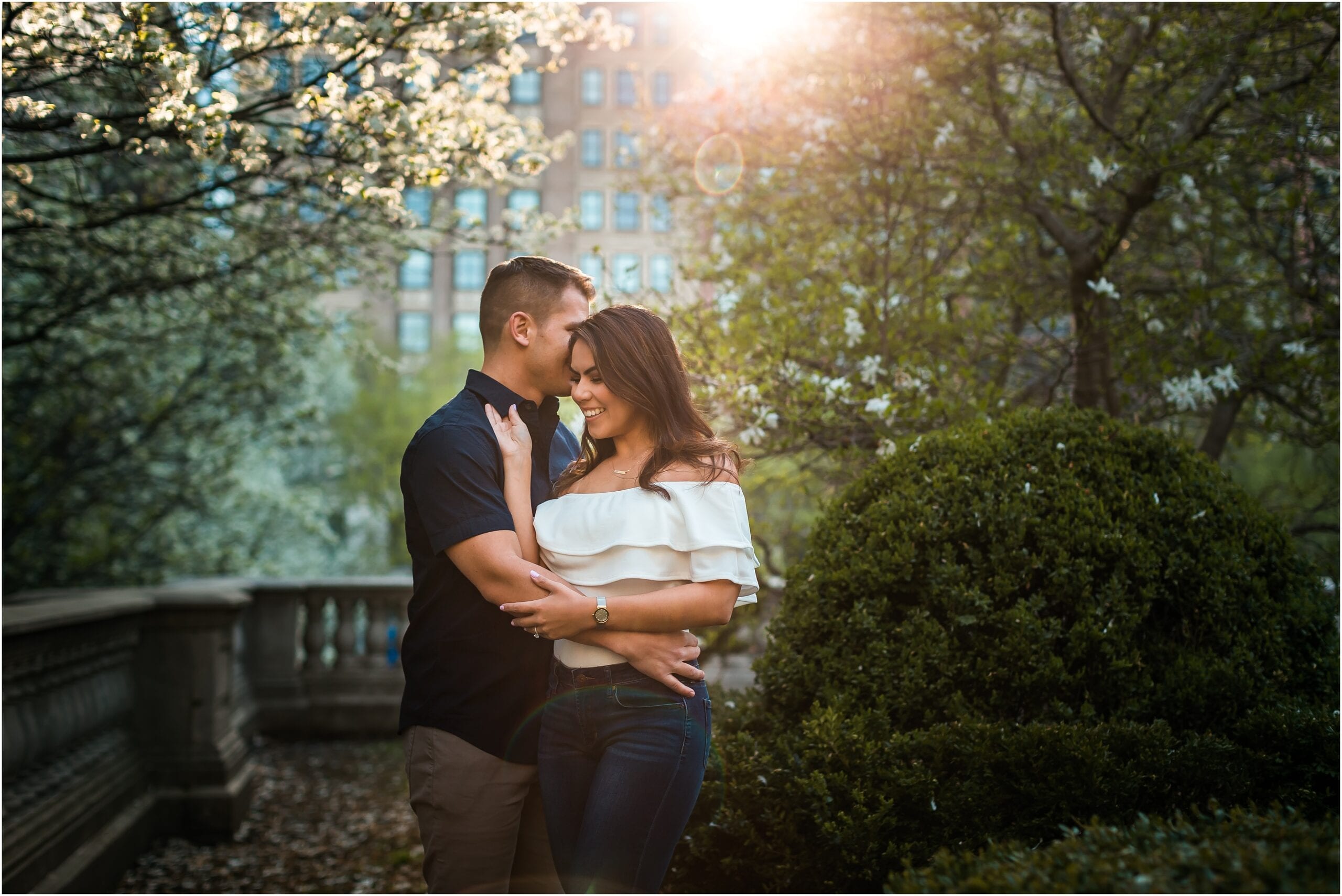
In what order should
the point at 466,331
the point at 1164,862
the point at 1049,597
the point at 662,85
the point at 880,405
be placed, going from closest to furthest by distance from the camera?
the point at 1164,862
the point at 1049,597
the point at 880,405
the point at 466,331
the point at 662,85

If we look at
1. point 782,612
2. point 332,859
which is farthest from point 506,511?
point 332,859

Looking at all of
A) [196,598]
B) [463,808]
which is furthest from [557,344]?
[196,598]

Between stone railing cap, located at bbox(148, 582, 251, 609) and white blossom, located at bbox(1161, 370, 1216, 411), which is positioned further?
stone railing cap, located at bbox(148, 582, 251, 609)

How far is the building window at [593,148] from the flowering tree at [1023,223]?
110 ft

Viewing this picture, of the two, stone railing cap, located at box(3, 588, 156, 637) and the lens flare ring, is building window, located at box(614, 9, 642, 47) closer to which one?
the lens flare ring

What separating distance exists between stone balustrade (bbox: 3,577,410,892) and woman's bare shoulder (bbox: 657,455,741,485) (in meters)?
3.71

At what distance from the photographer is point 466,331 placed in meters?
38.7

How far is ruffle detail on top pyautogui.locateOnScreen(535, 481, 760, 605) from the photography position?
109 inches

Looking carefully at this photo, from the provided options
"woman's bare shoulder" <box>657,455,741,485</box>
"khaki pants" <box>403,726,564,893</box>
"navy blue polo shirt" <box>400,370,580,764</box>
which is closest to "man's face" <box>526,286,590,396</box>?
"navy blue polo shirt" <box>400,370,580,764</box>

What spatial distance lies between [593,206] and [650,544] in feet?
125

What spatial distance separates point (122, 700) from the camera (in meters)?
6.48

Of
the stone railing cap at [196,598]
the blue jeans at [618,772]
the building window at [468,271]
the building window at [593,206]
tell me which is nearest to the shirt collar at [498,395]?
the blue jeans at [618,772]

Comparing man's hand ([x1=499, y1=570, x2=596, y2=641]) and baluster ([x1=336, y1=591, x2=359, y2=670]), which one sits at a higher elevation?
man's hand ([x1=499, y1=570, x2=596, y2=641])

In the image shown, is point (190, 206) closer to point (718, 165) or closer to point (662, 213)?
point (718, 165)
